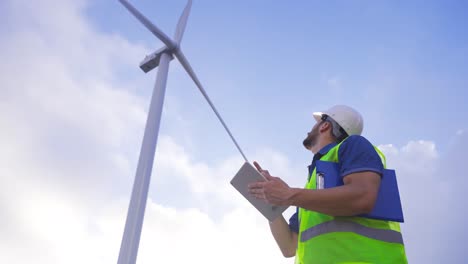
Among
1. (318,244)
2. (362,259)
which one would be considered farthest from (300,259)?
(362,259)

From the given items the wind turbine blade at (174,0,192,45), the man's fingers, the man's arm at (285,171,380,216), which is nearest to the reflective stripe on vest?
the man's arm at (285,171,380,216)

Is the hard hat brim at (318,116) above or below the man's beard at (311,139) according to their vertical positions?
above

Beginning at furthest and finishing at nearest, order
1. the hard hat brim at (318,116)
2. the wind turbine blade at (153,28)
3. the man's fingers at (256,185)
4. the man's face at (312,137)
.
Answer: the wind turbine blade at (153,28), the hard hat brim at (318,116), the man's face at (312,137), the man's fingers at (256,185)

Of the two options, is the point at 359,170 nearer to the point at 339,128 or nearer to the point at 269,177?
the point at 269,177

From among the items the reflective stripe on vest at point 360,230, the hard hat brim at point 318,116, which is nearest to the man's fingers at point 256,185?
the reflective stripe on vest at point 360,230

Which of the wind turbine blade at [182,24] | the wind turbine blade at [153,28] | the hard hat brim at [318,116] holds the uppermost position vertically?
the wind turbine blade at [182,24]

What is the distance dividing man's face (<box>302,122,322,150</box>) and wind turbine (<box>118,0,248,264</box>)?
39.4 inches

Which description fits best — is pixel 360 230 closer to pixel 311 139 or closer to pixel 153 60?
pixel 311 139

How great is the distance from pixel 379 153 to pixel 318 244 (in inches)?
49.8

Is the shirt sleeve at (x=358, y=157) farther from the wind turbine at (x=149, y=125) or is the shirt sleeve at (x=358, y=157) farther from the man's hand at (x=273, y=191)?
the wind turbine at (x=149, y=125)

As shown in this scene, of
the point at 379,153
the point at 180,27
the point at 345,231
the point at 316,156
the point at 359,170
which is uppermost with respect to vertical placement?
the point at 180,27

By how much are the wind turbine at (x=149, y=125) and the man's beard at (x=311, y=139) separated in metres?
1.00

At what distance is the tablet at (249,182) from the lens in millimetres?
4434

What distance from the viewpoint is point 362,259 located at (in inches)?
138
